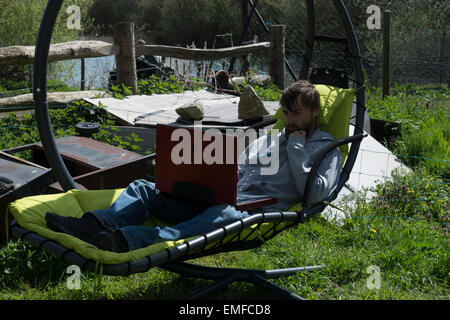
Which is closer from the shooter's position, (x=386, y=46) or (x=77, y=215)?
(x=77, y=215)

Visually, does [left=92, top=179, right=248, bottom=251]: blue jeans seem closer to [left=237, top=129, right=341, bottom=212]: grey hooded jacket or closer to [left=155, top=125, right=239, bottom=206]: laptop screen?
[left=155, top=125, right=239, bottom=206]: laptop screen

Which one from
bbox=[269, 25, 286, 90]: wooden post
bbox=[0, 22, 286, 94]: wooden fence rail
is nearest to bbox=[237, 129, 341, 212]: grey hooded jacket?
bbox=[0, 22, 286, 94]: wooden fence rail

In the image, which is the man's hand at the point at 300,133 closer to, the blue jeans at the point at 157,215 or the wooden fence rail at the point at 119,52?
the blue jeans at the point at 157,215

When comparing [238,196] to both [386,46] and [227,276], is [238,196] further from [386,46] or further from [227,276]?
[386,46]

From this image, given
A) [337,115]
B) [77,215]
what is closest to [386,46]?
[337,115]

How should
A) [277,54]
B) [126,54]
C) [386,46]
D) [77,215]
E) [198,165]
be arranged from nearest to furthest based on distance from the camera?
[77,215]
[198,165]
[126,54]
[386,46]
[277,54]

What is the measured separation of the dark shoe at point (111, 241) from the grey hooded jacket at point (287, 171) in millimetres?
881

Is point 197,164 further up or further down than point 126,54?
further down

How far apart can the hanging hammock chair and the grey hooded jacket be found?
0.33 feet

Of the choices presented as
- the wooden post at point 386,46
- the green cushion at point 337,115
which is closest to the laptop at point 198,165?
the green cushion at point 337,115

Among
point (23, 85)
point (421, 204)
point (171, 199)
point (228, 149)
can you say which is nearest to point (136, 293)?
point (171, 199)

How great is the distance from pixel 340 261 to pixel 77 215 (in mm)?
1548

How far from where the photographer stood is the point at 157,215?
8.68ft

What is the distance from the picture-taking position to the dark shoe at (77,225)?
2.18 meters
